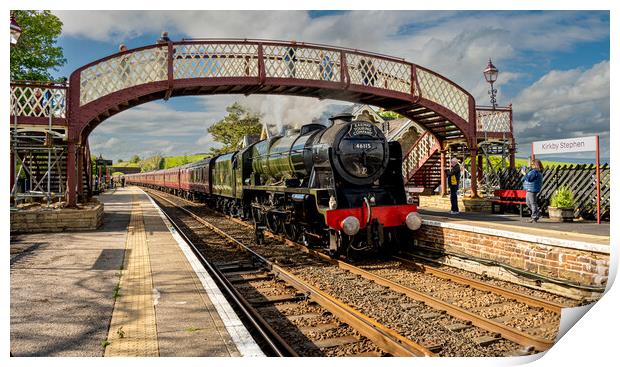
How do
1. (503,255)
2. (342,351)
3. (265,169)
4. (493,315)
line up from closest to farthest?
(342,351)
(493,315)
(503,255)
(265,169)

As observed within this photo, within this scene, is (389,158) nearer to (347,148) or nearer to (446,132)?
(347,148)

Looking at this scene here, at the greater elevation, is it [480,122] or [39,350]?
[480,122]

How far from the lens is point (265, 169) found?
12242 mm

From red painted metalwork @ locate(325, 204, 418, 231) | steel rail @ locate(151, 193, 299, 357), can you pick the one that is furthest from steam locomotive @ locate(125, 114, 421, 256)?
steel rail @ locate(151, 193, 299, 357)

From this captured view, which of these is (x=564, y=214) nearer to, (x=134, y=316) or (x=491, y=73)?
(x=491, y=73)

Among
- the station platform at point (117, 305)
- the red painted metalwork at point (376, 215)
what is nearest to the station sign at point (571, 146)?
the red painted metalwork at point (376, 215)

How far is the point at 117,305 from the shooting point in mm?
5309

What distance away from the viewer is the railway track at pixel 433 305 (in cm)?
450

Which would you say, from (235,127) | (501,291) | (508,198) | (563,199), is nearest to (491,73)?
(508,198)

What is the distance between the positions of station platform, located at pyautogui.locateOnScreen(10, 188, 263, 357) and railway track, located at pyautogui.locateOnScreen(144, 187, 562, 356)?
1492 millimetres

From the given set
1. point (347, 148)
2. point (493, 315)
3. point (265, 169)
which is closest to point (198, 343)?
point (493, 315)

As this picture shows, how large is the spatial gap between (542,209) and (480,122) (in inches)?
177

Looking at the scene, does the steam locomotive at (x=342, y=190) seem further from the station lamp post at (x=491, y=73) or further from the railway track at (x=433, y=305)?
the station lamp post at (x=491, y=73)

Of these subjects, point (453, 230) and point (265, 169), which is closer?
point (453, 230)
